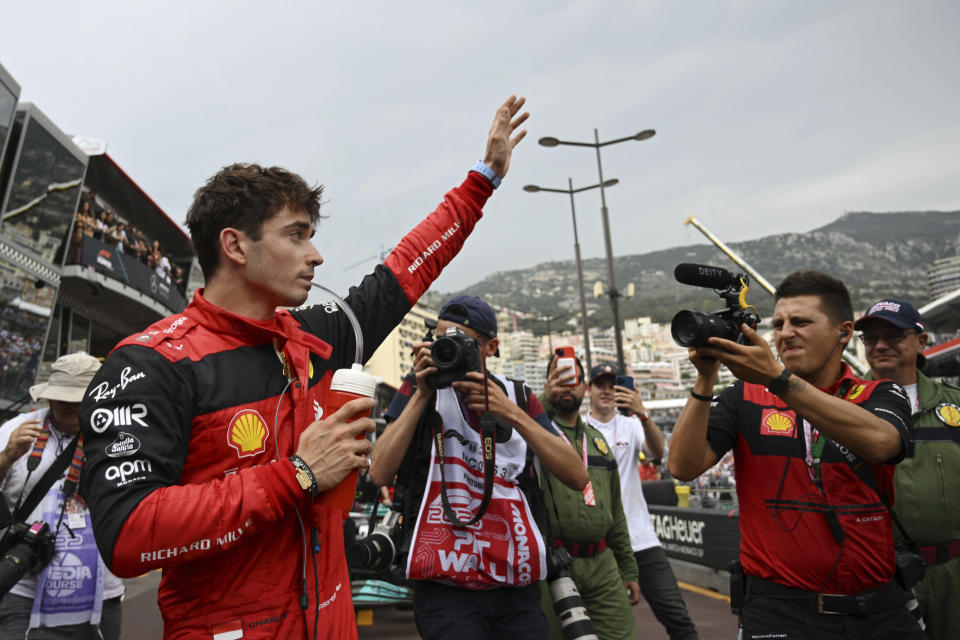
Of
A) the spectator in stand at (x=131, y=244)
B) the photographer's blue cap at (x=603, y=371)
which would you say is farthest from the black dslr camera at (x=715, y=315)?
the spectator in stand at (x=131, y=244)

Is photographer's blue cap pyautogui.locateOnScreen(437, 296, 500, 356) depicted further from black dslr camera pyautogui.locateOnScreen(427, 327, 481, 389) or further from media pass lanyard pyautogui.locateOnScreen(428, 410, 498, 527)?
media pass lanyard pyautogui.locateOnScreen(428, 410, 498, 527)

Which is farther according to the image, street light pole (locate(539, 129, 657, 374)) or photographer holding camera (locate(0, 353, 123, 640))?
street light pole (locate(539, 129, 657, 374))

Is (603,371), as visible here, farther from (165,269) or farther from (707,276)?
(165,269)

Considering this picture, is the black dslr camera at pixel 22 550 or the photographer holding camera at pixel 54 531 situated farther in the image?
the photographer holding camera at pixel 54 531

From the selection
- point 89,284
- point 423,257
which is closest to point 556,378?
point 423,257

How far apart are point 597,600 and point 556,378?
1.39 meters

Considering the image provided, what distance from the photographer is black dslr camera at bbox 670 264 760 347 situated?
2455mm

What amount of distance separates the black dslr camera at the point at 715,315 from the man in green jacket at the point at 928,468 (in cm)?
220

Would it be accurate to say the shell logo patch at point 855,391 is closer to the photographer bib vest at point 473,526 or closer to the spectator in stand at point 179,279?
the photographer bib vest at point 473,526

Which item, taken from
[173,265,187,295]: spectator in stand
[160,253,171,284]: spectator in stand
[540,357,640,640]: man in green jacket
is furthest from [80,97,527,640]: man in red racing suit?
[173,265,187,295]: spectator in stand

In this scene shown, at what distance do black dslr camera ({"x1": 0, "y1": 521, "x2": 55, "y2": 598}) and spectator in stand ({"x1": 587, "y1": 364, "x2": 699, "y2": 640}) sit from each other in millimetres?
3674

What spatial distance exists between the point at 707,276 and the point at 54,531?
3804 mm

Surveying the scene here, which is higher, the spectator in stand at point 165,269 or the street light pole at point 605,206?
the spectator in stand at point 165,269

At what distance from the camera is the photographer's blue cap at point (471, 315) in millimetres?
3686
